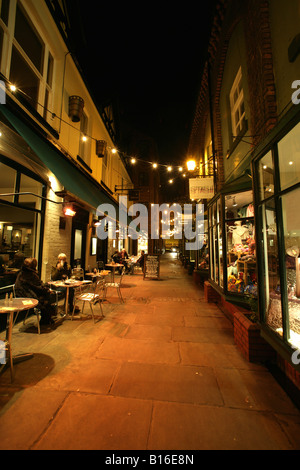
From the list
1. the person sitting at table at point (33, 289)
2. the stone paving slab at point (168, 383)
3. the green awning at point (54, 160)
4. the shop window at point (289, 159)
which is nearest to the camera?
the stone paving slab at point (168, 383)

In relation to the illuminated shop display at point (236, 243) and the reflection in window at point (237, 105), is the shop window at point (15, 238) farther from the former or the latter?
the reflection in window at point (237, 105)

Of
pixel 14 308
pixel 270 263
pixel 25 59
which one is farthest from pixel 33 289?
pixel 25 59

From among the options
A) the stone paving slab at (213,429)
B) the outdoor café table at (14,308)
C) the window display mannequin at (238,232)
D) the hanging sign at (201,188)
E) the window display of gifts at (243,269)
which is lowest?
the stone paving slab at (213,429)

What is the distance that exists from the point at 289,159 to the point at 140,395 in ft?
12.9

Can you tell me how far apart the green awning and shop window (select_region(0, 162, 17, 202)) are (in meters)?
1.04

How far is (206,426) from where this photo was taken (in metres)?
2.10

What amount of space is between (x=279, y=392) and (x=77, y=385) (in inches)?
107

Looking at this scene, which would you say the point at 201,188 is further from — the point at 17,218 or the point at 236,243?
the point at 17,218

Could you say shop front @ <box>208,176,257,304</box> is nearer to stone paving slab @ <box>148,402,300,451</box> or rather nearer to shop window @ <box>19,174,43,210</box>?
stone paving slab @ <box>148,402,300,451</box>

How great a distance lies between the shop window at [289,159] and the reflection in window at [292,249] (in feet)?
0.95

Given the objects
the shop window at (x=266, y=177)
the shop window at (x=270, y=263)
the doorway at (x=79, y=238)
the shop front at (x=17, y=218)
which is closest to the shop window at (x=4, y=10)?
the shop front at (x=17, y=218)

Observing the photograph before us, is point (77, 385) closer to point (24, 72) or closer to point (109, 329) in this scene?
point (109, 329)

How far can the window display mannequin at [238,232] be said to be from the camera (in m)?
5.43
